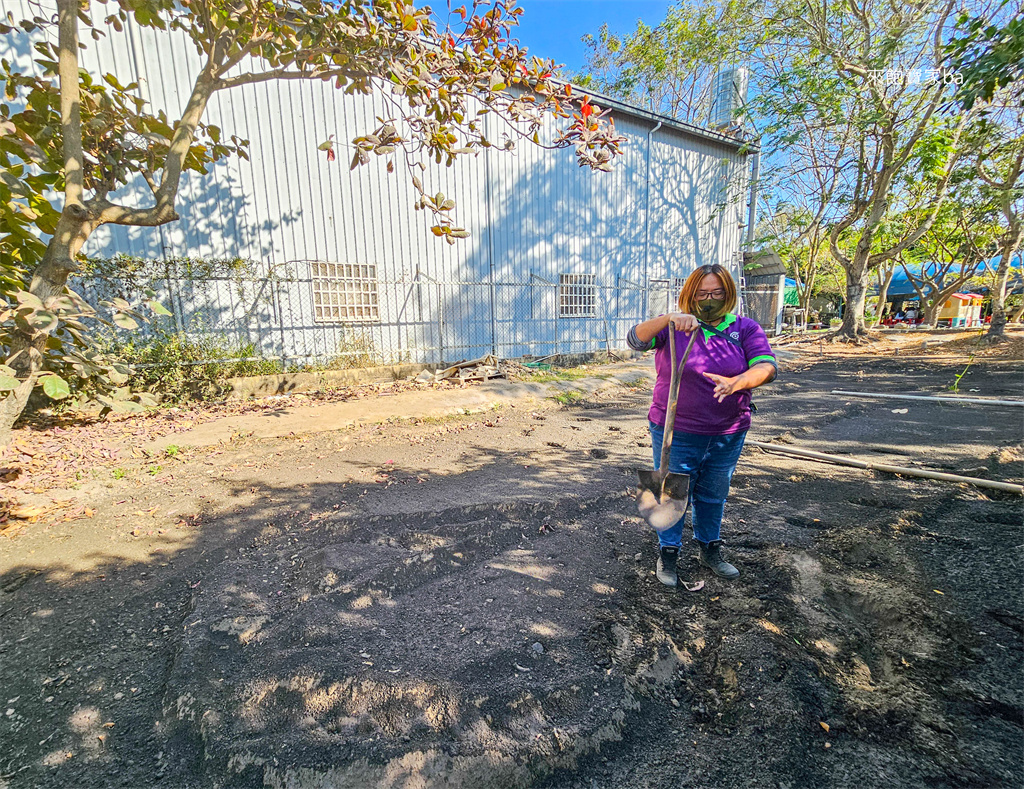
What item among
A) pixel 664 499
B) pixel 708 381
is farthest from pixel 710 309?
pixel 664 499

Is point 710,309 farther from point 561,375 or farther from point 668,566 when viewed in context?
point 561,375

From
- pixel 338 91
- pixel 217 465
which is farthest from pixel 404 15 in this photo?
pixel 338 91

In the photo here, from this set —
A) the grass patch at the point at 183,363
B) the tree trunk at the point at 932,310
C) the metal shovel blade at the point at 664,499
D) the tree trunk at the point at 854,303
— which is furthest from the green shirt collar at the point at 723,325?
the tree trunk at the point at 932,310

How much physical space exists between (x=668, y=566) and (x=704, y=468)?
0.62 meters

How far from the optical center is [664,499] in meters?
2.51

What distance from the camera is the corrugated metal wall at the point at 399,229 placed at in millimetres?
8164

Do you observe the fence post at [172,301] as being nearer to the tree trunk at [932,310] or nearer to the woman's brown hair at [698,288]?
the woman's brown hair at [698,288]

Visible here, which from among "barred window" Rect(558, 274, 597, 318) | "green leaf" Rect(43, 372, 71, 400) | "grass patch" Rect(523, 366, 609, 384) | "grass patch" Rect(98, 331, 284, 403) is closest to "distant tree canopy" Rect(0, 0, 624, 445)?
"green leaf" Rect(43, 372, 71, 400)

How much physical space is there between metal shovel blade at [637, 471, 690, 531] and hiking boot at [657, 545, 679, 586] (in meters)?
0.21

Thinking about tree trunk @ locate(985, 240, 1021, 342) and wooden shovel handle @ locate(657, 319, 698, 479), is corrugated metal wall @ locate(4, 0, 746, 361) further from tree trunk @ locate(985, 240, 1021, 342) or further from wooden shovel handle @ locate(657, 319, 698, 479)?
tree trunk @ locate(985, 240, 1021, 342)

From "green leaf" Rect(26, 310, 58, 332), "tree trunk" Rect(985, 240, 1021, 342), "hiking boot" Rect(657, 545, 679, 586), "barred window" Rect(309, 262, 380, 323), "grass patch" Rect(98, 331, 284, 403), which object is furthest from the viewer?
"tree trunk" Rect(985, 240, 1021, 342)

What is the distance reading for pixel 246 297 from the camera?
337 inches

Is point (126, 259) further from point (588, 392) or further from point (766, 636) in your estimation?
point (766, 636)

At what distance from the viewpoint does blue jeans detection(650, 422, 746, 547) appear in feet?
8.26
